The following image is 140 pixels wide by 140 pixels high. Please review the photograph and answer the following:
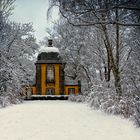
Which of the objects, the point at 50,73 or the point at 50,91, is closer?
the point at 50,91

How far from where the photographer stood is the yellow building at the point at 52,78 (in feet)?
154

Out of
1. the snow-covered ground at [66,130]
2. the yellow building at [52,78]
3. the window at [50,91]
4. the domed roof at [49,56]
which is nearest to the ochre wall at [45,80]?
the yellow building at [52,78]

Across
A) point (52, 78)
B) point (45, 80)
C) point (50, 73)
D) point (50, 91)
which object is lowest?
point (50, 91)

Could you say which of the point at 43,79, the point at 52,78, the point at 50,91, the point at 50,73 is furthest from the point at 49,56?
the point at 50,91

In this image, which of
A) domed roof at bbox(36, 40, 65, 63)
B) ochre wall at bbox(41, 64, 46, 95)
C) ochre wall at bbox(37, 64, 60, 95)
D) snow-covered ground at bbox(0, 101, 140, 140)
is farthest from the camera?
domed roof at bbox(36, 40, 65, 63)

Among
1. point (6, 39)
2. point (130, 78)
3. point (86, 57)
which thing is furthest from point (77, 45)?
point (130, 78)

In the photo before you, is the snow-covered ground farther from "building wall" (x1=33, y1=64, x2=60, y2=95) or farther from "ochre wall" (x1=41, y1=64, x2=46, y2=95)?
"building wall" (x1=33, y1=64, x2=60, y2=95)

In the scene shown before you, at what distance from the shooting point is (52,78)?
47.3 meters

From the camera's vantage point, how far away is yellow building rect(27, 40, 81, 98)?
46844 millimetres

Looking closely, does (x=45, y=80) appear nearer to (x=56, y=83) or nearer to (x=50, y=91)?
(x=56, y=83)

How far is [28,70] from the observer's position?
39906mm

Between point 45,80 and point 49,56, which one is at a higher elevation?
point 49,56

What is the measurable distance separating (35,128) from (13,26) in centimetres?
2639

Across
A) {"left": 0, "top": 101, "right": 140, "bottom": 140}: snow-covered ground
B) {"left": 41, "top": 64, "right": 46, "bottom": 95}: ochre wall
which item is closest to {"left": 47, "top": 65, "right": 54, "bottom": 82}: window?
{"left": 41, "top": 64, "right": 46, "bottom": 95}: ochre wall
